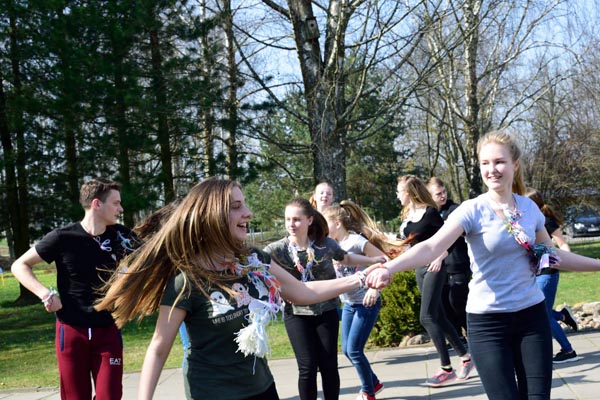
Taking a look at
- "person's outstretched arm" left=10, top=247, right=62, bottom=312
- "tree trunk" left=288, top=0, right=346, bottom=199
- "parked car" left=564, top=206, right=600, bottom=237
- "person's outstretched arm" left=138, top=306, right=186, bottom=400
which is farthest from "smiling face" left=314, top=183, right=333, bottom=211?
"parked car" left=564, top=206, right=600, bottom=237

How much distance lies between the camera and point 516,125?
93.0ft

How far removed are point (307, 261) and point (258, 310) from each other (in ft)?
8.10

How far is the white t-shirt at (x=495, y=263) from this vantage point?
3689 millimetres

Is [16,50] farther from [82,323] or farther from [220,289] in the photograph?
[220,289]

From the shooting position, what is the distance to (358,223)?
6855mm

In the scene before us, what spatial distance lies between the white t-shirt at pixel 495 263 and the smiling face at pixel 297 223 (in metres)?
2.07

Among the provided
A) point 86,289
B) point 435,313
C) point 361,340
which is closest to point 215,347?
point 86,289

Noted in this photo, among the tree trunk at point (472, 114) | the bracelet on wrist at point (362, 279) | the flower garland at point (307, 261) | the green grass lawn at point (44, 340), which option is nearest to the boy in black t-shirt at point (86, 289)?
the flower garland at point (307, 261)

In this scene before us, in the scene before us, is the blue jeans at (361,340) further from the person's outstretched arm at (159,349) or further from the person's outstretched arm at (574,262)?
the person's outstretched arm at (159,349)

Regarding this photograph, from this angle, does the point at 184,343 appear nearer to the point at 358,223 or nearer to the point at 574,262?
the point at 358,223

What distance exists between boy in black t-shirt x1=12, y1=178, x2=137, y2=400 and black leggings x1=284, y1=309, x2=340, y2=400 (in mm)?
1318

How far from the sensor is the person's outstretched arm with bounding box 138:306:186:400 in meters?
2.94

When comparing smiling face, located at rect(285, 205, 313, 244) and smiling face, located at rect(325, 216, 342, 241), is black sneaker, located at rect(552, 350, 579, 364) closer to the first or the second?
smiling face, located at rect(325, 216, 342, 241)

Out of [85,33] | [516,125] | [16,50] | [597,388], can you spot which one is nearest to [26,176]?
[16,50]
